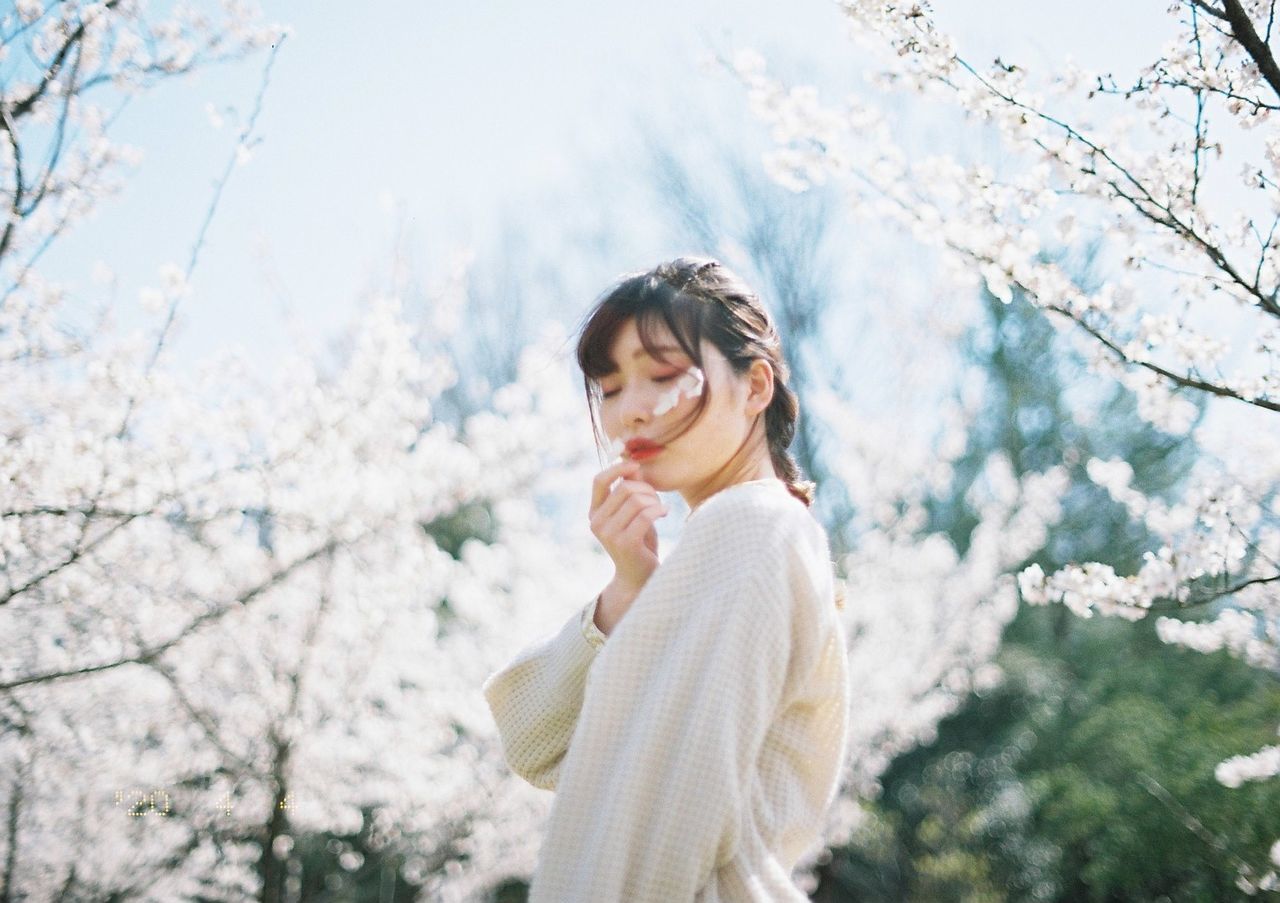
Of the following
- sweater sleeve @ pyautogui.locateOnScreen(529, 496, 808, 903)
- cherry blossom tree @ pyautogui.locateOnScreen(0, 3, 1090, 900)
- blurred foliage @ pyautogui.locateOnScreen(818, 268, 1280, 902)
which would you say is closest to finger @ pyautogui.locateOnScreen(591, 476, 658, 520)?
sweater sleeve @ pyautogui.locateOnScreen(529, 496, 808, 903)

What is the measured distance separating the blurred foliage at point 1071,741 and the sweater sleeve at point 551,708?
3.88 m

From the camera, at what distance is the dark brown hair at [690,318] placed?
3.94 feet

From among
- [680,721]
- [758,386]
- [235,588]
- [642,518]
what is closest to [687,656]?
[680,721]

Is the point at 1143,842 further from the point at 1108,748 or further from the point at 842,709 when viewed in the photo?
the point at 842,709

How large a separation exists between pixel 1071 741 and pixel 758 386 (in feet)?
28.4

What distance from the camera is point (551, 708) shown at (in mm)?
1205

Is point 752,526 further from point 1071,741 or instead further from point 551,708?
point 1071,741

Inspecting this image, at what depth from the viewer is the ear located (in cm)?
125

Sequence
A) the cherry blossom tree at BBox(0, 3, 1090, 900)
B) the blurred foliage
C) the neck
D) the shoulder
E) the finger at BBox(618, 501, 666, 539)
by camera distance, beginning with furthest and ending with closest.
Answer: the blurred foliage → the cherry blossom tree at BBox(0, 3, 1090, 900) → the neck → the finger at BBox(618, 501, 666, 539) → the shoulder

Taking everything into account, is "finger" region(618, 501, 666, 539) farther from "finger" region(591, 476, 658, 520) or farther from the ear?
the ear

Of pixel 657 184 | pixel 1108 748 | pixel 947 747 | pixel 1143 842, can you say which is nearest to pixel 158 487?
pixel 1143 842

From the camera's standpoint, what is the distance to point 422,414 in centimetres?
477

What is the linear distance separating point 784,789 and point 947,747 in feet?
30.5

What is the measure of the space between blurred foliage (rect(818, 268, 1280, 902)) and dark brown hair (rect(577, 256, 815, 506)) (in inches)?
152
